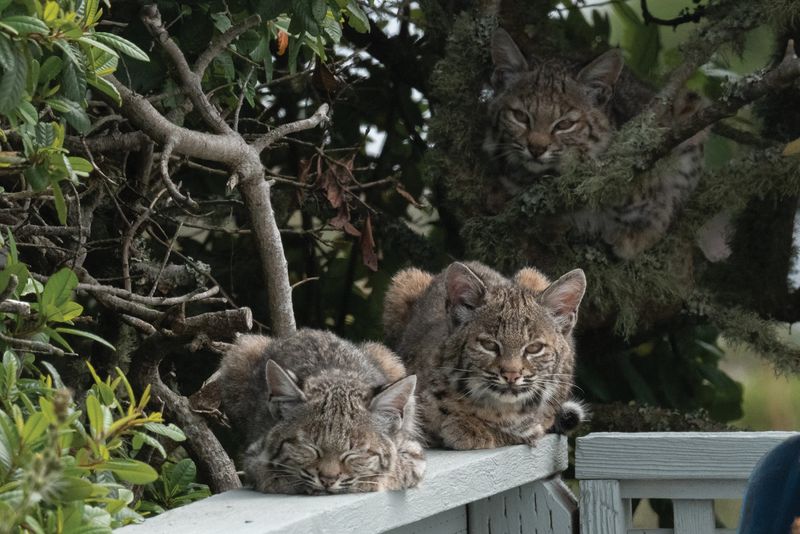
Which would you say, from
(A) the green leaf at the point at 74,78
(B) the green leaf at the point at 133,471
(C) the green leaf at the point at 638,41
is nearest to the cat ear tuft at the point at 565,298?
(A) the green leaf at the point at 74,78

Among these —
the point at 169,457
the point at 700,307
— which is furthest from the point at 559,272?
the point at 169,457

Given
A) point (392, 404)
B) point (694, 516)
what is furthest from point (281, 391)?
point (694, 516)

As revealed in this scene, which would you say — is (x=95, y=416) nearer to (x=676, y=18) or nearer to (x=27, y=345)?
(x=27, y=345)

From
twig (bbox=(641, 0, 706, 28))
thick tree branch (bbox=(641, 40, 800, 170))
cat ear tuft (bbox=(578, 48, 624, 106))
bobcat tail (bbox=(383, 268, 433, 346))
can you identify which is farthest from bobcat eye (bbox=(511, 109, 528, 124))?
thick tree branch (bbox=(641, 40, 800, 170))

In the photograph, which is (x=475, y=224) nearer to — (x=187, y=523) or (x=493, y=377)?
(x=493, y=377)

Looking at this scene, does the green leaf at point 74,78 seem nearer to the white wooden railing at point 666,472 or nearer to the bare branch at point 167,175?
the bare branch at point 167,175

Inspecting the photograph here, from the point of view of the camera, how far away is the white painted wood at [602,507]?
3.04 metres

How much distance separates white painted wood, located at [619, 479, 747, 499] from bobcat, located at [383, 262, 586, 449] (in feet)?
1.63

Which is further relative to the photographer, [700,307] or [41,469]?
[700,307]

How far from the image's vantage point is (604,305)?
4.82 m

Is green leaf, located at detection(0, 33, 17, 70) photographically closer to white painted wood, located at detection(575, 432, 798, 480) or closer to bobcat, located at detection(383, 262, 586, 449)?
white painted wood, located at detection(575, 432, 798, 480)

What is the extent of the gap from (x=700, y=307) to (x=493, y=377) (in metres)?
1.59

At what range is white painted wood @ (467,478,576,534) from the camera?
10.5 ft

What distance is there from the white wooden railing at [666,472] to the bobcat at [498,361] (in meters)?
0.47
